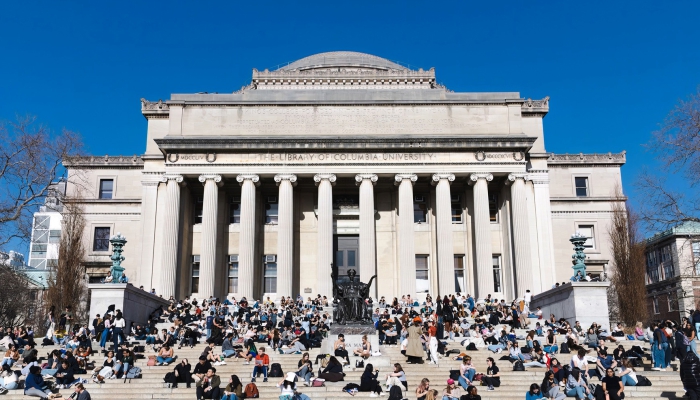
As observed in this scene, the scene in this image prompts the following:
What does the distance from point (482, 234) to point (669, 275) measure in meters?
39.8

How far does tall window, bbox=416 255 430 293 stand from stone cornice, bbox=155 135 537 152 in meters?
7.99

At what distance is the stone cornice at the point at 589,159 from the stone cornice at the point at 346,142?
1272 centimetres

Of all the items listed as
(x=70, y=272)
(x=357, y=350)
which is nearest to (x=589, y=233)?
(x=357, y=350)

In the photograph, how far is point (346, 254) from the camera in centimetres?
4775

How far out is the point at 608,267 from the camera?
53.0 m

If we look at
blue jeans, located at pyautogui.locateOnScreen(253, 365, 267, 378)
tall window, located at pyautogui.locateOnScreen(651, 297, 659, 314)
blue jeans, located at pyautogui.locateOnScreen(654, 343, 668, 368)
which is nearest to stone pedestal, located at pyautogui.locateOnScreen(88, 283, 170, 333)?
blue jeans, located at pyautogui.locateOnScreen(253, 365, 267, 378)

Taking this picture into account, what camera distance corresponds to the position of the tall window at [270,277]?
47.0 meters

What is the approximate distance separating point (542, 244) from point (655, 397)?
25.4 metres

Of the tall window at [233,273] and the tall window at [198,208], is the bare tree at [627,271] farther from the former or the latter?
the tall window at [198,208]

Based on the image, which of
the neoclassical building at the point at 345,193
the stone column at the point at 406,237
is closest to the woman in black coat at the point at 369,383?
the neoclassical building at the point at 345,193

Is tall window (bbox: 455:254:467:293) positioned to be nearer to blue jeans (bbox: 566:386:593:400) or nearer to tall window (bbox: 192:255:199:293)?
tall window (bbox: 192:255:199:293)

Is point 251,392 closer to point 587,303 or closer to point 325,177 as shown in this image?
point 587,303

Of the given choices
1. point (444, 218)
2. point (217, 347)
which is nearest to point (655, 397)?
point (217, 347)

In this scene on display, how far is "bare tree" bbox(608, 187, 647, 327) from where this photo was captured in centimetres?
4881
